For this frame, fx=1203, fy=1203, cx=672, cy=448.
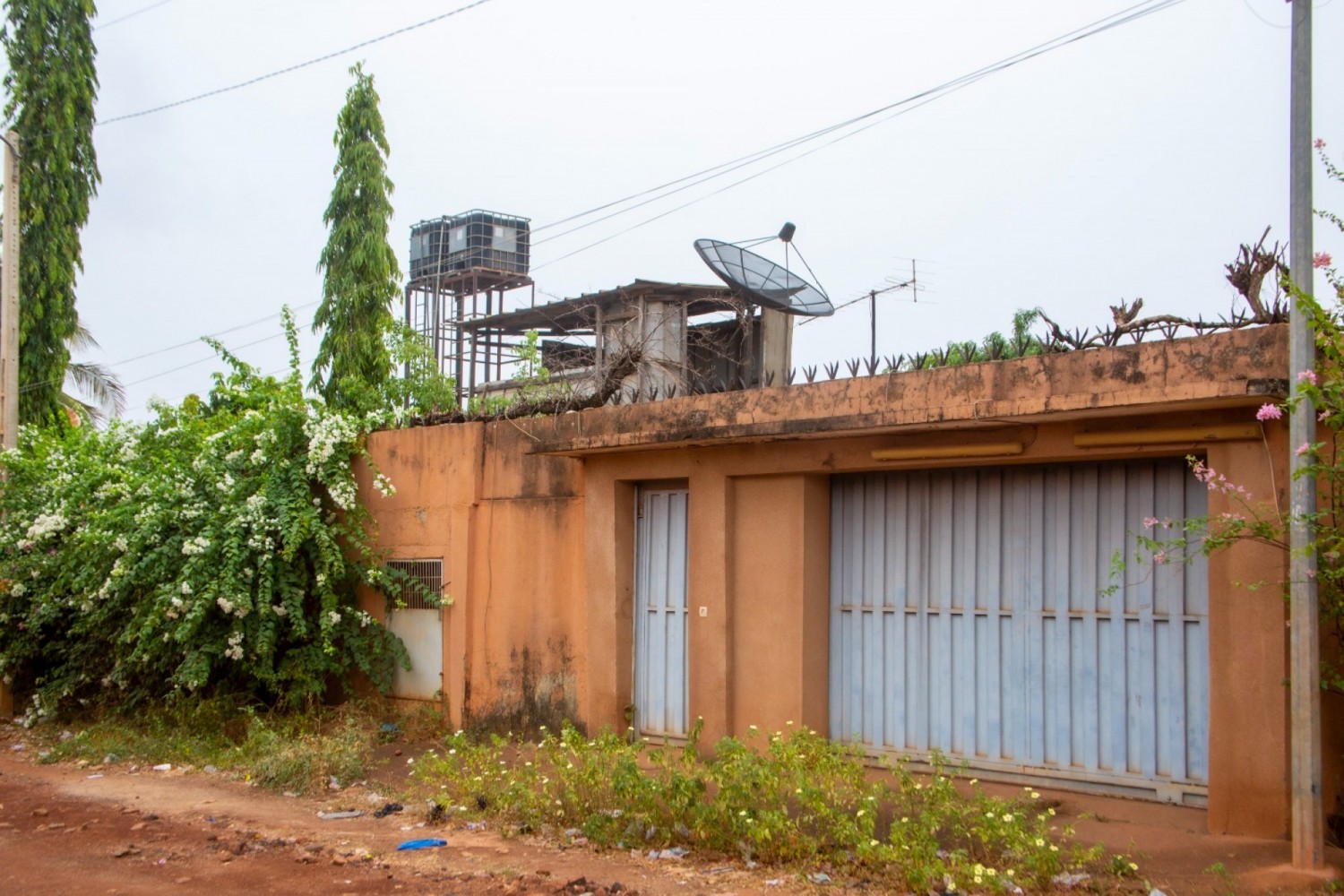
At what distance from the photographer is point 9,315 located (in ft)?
43.0

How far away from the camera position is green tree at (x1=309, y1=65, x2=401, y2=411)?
23.1 m

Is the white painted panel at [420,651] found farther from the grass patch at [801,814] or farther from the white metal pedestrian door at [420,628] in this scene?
the grass patch at [801,814]

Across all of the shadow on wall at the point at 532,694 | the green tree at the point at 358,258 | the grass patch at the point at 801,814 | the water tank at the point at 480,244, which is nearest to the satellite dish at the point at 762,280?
the shadow on wall at the point at 532,694

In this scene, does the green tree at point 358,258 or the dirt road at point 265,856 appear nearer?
the dirt road at point 265,856

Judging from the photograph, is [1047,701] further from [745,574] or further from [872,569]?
[745,574]

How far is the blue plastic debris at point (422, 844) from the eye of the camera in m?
6.95

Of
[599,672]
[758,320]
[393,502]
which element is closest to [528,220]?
[758,320]

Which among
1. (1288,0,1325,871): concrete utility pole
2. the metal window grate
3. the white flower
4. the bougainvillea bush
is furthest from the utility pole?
(1288,0,1325,871): concrete utility pole

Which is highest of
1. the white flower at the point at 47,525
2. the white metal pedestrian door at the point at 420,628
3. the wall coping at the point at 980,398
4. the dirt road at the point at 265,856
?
the wall coping at the point at 980,398

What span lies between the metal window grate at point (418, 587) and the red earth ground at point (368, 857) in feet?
7.83

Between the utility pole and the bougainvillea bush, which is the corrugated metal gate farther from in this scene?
the utility pole

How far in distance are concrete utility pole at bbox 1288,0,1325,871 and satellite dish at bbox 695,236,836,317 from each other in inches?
219

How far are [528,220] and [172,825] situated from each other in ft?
90.3

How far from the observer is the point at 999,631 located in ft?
25.2
